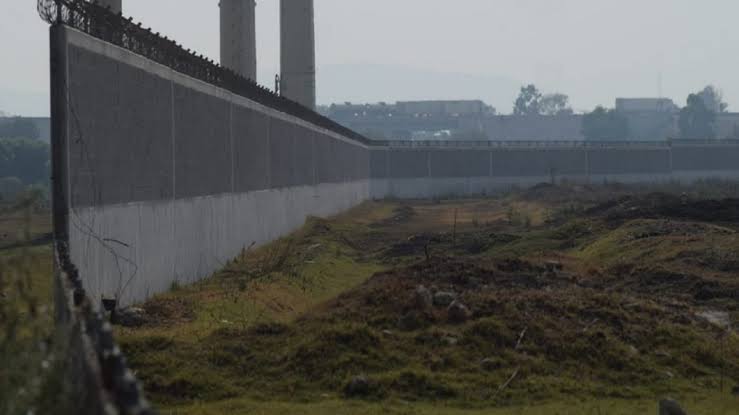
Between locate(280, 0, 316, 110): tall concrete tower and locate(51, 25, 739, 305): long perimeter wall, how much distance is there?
10.7 metres

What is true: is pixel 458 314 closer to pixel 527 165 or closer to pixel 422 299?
pixel 422 299

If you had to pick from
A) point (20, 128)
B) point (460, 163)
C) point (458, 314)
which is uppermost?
point (20, 128)

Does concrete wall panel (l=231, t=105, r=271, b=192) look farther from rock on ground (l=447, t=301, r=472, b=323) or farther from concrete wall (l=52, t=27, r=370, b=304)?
rock on ground (l=447, t=301, r=472, b=323)

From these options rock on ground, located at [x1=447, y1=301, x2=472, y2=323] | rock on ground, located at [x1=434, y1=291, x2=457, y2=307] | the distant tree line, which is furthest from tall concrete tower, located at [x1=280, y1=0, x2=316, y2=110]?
rock on ground, located at [x1=447, y1=301, x2=472, y2=323]

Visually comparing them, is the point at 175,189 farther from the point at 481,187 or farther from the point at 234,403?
the point at 481,187

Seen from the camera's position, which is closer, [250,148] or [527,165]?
[250,148]

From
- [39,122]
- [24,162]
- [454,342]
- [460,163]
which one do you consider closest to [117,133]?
[454,342]

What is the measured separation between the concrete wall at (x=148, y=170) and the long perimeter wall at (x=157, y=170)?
0.8 inches

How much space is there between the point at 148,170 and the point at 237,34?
28.1m

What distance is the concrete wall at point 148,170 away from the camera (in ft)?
47.9

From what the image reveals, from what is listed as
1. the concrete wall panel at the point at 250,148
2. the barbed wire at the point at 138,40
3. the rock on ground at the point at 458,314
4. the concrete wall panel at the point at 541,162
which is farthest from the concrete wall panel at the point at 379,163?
the rock on ground at the point at 458,314

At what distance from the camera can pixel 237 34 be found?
46.3 m

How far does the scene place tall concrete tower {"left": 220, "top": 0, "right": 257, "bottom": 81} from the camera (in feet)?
152

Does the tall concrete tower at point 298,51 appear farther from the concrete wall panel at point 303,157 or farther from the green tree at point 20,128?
the green tree at point 20,128
